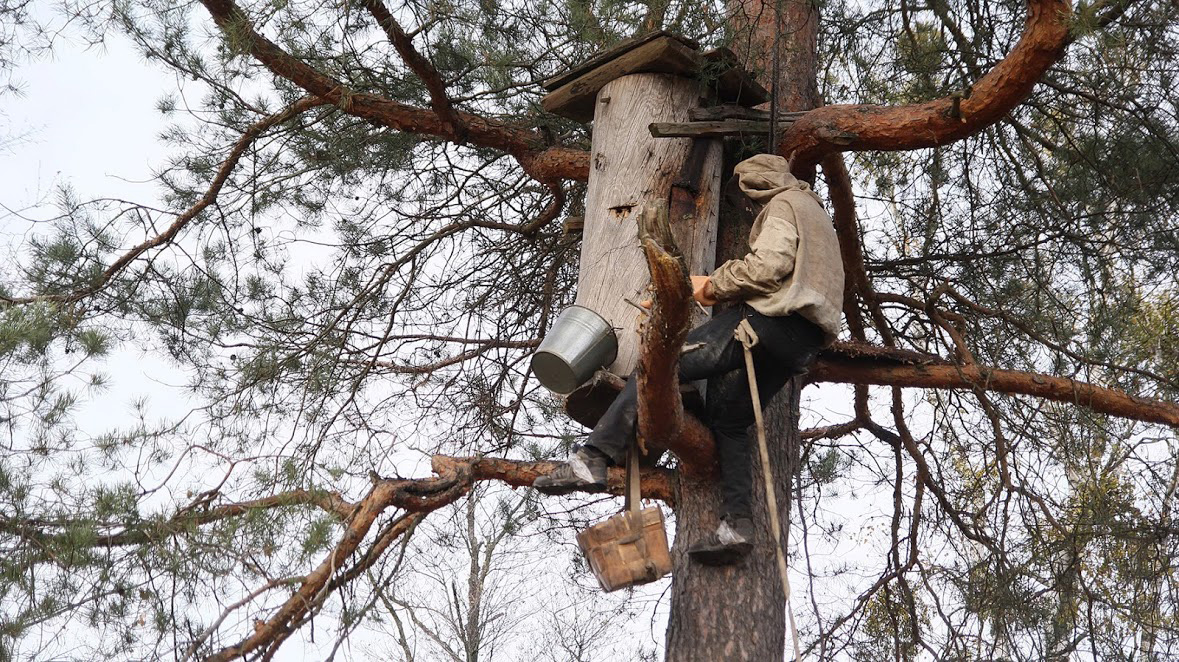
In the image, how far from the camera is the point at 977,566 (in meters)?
5.23

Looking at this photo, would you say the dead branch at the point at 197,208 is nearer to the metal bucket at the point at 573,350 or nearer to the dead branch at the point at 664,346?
the metal bucket at the point at 573,350

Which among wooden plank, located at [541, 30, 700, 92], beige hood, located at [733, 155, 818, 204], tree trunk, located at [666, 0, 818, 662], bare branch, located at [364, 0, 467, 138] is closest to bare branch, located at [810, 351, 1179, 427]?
tree trunk, located at [666, 0, 818, 662]

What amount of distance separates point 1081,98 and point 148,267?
4083mm

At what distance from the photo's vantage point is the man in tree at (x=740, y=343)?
3557mm

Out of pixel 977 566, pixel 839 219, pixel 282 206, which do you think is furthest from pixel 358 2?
pixel 977 566

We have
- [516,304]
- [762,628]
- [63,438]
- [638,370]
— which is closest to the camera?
[638,370]

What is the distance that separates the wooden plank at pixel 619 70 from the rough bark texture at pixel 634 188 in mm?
40

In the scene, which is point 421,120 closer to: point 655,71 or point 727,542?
point 655,71

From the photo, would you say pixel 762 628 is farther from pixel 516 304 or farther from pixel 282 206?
pixel 282 206

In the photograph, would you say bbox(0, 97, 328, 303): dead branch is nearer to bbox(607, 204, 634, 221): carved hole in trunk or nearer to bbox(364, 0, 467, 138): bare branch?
bbox(364, 0, 467, 138): bare branch

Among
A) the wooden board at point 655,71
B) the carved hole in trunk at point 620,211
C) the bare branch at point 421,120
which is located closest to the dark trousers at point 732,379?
the carved hole in trunk at point 620,211

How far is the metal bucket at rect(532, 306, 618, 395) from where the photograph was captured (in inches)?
143

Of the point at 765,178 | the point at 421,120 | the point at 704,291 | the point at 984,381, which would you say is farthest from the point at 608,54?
the point at 984,381

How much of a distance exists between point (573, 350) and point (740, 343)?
51 centimetres
